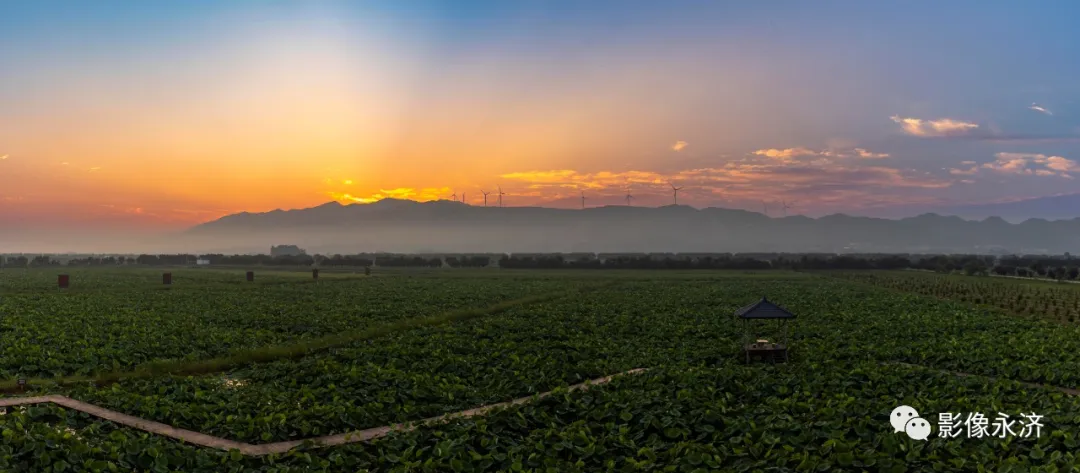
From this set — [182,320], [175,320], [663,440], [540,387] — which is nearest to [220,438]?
[540,387]

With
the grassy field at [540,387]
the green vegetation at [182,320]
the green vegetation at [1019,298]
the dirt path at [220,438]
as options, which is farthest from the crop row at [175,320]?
the green vegetation at [1019,298]

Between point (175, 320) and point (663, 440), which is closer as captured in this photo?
point (663, 440)

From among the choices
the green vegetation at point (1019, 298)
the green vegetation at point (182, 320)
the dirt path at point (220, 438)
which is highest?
the green vegetation at point (182, 320)

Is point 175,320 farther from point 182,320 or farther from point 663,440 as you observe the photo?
point 663,440

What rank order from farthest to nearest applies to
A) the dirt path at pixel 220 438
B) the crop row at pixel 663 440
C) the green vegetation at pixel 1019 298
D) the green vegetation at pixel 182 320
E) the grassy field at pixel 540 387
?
the green vegetation at pixel 1019 298, the green vegetation at pixel 182 320, the dirt path at pixel 220 438, the grassy field at pixel 540 387, the crop row at pixel 663 440

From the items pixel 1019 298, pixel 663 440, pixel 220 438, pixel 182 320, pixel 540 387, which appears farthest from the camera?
pixel 1019 298

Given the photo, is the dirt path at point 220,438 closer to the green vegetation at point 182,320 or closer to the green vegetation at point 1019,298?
the green vegetation at point 182,320

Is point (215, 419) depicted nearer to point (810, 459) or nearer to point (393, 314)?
point (810, 459)

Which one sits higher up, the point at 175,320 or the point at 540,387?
the point at 175,320
